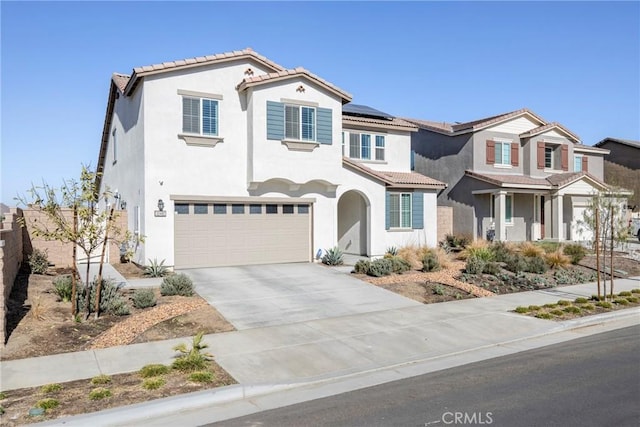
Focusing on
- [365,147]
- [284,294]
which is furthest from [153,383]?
[365,147]

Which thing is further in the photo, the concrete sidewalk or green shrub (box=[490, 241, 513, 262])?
green shrub (box=[490, 241, 513, 262])

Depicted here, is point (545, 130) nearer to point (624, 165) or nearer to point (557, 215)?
point (557, 215)

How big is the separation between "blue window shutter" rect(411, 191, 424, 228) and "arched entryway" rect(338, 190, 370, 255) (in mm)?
2342

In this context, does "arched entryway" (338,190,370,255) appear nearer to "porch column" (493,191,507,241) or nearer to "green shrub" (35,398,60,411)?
"porch column" (493,191,507,241)

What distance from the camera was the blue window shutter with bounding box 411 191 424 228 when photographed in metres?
23.2

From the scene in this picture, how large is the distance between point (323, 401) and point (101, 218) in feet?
20.8

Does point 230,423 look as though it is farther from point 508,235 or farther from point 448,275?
point 508,235

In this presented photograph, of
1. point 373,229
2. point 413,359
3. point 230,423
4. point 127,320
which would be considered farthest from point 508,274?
point 230,423

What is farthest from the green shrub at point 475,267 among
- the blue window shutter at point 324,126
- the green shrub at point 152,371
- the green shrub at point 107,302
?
the green shrub at point 152,371

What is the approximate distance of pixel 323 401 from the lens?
274 inches

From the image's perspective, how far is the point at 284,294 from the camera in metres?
14.2

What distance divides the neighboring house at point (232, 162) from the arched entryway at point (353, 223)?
1.02 metres

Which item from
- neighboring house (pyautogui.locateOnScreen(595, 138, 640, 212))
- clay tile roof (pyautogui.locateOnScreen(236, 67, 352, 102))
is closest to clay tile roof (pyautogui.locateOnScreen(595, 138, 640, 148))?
neighboring house (pyautogui.locateOnScreen(595, 138, 640, 212))

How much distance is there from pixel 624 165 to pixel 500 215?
70.9 ft
